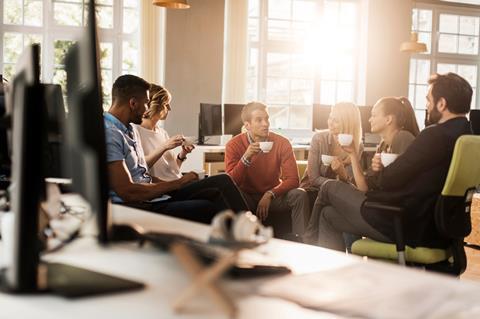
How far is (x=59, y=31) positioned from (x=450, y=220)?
6.51 m

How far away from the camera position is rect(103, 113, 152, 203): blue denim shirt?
289 cm

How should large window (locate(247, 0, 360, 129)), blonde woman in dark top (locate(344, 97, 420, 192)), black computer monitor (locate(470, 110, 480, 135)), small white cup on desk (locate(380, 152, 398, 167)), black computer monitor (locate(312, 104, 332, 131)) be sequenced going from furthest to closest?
large window (locate(247, 0, 360, 129)) < black computer monitor (locate(312, 104, 332, 131)) < black computer monitor (locate(470, 110, 480, 135)) < blonde woman in dark top (locate(344, 97, 420, 192)) < small white cup on desk (locate(380, 152, 398, 167))

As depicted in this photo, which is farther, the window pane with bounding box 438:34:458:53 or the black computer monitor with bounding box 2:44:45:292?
the window pane with bounding box 438:34:458:53

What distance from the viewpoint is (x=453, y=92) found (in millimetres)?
3158

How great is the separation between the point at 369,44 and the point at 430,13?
62.8 inches

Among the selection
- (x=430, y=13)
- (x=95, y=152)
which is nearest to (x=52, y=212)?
(x=95, y=152)

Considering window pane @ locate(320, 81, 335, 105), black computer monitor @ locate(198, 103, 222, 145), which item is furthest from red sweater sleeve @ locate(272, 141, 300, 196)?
window pane @ locate(320, 81, 335, 105)

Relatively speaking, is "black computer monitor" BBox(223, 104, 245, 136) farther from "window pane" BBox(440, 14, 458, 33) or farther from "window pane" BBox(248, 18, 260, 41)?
"window pane" BBox(440, 14, 458, 33)

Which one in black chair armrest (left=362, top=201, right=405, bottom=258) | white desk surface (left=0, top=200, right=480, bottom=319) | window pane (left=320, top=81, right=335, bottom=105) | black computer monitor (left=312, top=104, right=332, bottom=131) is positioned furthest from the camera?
window pane (left=320, top=81, right=335, bottom=105)

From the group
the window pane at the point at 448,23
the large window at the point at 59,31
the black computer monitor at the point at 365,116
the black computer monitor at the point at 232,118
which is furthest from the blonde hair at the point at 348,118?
the window pane at the point at 448,23

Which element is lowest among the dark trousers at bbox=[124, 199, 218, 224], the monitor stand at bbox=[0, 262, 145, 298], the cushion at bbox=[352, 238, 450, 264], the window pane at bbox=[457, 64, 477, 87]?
the cushion at bbox=[352, 238, 450, 264]

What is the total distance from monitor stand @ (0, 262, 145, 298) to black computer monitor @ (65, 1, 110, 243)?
0.10 m

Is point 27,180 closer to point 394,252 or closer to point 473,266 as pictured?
point 394,252

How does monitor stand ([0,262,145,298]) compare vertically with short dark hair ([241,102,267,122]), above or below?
below
